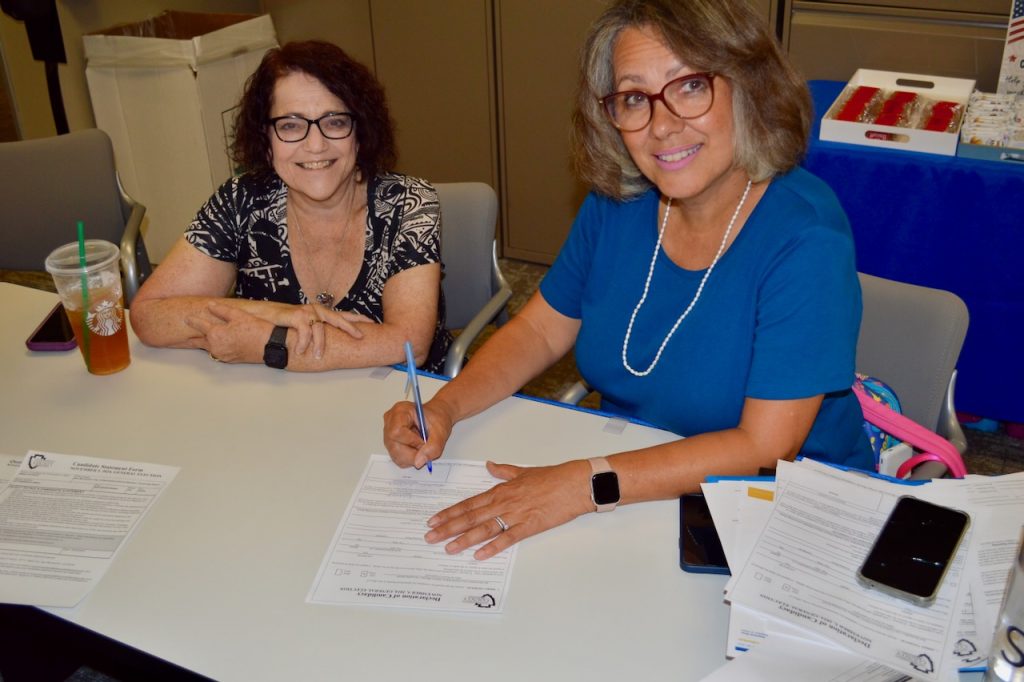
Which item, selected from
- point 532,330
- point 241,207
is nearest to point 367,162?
point 241,207

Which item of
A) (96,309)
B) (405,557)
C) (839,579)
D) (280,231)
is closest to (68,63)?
(280,231)

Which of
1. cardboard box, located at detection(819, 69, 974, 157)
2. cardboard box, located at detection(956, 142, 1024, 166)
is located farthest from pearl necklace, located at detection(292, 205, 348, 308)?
cardboard box, located at detection(956, 142, 1024, 166)

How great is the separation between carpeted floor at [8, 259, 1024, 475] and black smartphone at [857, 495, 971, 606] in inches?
50.4

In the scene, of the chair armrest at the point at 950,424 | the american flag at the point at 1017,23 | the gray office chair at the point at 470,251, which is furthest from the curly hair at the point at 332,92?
the american flag at the point at 1017,23

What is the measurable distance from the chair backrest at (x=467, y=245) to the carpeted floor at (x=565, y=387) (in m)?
0.35

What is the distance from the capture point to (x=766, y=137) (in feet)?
5.08

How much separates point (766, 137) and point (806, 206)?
130 mm

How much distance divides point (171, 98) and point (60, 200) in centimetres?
121

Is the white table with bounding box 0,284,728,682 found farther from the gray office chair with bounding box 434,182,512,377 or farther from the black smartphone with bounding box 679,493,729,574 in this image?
the gray office chair with bounding box 434,182,512,377

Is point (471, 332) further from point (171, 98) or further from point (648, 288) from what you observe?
point (171, 98)

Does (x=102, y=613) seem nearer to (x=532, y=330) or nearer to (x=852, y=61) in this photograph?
(x=532, y=330)

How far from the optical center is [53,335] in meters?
1.92

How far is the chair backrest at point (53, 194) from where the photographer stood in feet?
8.82

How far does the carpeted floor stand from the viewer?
2.83 m
